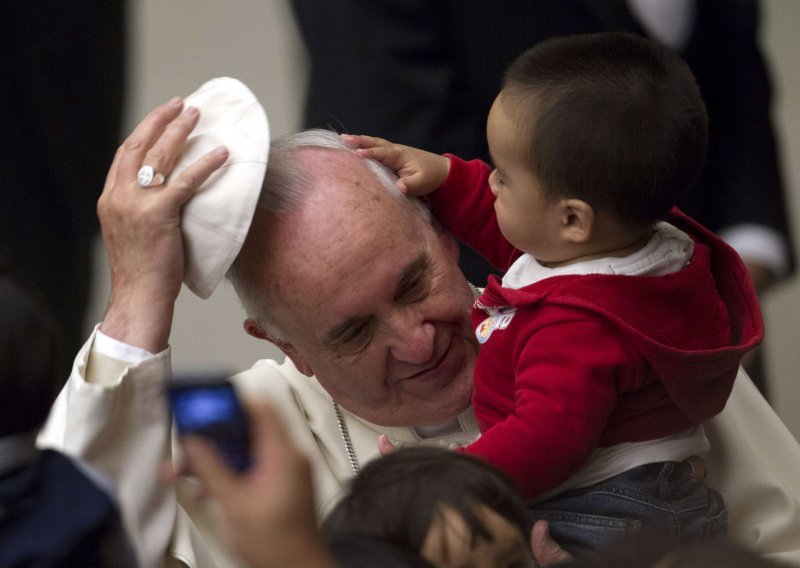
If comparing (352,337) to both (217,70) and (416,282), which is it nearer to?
(416,282)

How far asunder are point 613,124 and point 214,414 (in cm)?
89

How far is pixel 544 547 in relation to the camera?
6.72ft

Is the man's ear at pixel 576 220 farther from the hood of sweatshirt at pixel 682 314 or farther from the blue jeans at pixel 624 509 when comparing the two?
the blue jeans at pixel 624 509

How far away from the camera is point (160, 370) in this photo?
2.25m

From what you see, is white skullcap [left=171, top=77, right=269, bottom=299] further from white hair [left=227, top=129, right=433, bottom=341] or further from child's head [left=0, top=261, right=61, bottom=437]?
child's head [left=0, top=261, right=61, bottom=437]

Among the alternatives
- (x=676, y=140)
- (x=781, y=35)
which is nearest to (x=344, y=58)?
(x=676, y=140)

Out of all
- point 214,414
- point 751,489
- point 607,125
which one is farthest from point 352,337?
point 214,414

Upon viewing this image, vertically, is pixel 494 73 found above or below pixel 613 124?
below

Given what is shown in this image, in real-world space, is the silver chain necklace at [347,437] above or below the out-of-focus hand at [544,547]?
below

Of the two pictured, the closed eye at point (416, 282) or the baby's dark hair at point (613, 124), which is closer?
the baby's dark hair at point (613, 124)

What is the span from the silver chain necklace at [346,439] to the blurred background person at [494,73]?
22.2 inches

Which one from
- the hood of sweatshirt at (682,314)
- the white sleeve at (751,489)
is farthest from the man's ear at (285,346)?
the white sleeve at (751,489)

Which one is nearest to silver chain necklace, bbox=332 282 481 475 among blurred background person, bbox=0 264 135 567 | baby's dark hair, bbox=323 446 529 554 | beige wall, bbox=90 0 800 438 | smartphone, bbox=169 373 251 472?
blurred background person, bbox=0 264 135 567

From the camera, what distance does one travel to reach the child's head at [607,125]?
188 cm
